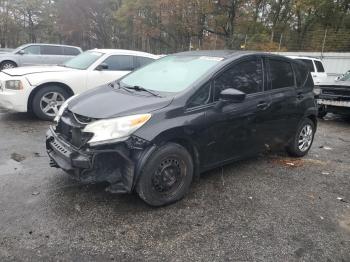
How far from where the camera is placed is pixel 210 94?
13.4 feet

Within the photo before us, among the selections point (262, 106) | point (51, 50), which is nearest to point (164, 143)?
point (262, 106)

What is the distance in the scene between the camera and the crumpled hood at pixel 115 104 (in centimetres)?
362

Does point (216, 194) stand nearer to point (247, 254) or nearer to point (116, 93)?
point (247, 254)

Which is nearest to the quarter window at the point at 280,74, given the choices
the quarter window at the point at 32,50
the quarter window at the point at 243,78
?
the quarter window at the point at 243,78

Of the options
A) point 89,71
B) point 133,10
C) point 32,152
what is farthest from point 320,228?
point 133,10

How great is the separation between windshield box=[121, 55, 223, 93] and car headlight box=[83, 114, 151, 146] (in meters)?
0.73

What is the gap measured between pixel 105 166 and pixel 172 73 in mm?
1659

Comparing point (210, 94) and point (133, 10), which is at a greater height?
point (133, 10)

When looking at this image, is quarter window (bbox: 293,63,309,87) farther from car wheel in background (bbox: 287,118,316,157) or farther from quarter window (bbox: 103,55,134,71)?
quarter window (bbox: 103,55,134,71)

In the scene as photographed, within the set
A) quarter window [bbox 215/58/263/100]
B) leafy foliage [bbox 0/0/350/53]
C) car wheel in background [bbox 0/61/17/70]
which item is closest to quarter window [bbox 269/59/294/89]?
quarter window [bbox 215/58/263/100]

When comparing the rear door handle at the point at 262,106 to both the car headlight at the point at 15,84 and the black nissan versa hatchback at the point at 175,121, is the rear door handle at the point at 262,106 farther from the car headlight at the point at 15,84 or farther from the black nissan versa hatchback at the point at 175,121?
the car headlight at the point at 15,84

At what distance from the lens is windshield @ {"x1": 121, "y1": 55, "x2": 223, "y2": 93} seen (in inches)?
165

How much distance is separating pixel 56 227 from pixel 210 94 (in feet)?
7.17

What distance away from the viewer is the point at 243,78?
456 centimetres
